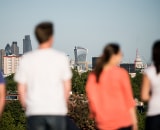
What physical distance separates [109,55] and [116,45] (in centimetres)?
15

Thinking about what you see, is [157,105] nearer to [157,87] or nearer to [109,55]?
[157,87]

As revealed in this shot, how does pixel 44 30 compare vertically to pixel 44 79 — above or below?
above

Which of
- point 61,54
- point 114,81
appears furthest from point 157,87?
point 61,54

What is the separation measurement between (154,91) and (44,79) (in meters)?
1.43

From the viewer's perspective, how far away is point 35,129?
536 centimetres

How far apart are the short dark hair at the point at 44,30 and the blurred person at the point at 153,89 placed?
4.42 feet

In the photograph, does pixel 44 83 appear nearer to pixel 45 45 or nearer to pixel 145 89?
pixel 45 45

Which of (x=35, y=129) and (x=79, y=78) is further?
(x=79, y=78)

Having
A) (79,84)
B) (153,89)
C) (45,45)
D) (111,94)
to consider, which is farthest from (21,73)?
(79,84)

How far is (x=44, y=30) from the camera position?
538 cm

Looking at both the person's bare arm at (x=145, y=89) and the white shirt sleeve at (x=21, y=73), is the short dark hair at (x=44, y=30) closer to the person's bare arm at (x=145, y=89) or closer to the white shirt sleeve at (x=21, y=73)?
the white shirt sleeve at (x=21, y=73)

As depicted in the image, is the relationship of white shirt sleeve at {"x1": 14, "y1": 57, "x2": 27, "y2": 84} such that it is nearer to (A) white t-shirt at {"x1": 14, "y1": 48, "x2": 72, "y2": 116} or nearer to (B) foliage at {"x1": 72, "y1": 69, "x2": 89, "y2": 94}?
(A) white t-shirt at {"x1": 14, "y1": 48, "x2": 72, "y2": 116}

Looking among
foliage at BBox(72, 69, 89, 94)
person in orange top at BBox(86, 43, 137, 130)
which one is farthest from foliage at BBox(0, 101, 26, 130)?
person in orange top at BBox(86, 43, 137, 130)

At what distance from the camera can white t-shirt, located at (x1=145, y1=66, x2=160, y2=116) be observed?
5.88 metres
